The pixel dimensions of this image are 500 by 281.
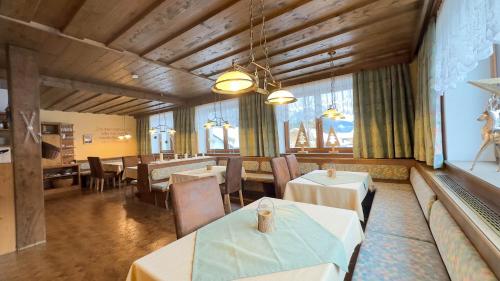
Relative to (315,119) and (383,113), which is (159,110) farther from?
(383,113)

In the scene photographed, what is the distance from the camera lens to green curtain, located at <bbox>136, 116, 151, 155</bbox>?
7.65 m

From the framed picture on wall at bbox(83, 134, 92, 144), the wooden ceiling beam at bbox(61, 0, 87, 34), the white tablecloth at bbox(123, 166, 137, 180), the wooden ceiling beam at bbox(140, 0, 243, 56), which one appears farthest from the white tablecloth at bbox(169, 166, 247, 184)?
the framed picture on wall at bbox(83, 134, 92, 144)

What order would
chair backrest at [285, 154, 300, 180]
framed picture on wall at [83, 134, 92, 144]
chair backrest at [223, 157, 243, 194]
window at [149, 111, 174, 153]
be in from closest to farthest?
chair backrest at [285, 154, 300, 180], chair backrest at [223, 157, 243, 194], framed picture on wall at [83, 134, 92, 144], window at [149, 111, 174, 153]

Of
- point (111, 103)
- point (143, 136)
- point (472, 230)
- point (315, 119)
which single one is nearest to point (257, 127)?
point (315, 119)

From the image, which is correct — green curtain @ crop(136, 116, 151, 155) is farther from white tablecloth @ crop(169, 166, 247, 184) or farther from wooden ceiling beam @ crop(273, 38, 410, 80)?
wooden ceiling beam @ crop(273, 38, 410, 80)

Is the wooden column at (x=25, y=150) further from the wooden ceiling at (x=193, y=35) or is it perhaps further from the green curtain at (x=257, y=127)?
the green curtain at (x=257, y=127)

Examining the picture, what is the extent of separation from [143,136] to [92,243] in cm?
578

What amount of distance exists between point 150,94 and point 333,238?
531 centimetres

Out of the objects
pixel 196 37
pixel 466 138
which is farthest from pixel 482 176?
pixel 196 37

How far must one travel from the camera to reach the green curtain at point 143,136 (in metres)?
7.65

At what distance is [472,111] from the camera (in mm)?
2254

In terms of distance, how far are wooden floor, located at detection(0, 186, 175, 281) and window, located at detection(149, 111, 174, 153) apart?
11.1 ft

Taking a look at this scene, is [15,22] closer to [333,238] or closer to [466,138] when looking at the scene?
[333,238]

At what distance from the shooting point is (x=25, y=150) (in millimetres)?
2484
